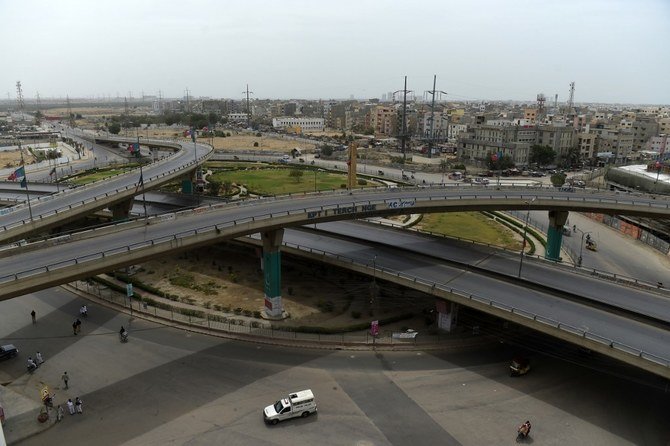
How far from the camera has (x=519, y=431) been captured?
3098 centimetres

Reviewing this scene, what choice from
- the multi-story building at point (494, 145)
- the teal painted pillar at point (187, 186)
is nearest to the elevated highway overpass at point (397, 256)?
the teal painted pillar at point (187, 186)

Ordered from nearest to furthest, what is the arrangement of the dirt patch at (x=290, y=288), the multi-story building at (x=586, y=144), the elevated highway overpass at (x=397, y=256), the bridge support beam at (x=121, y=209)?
1. the elevated highway overpass at (x=397, y=256)
2. the dirt patch at (x=290, y=288)
3. the bridge support beam at (x=121, y=209)
4. the multi-story building at (x=586, y=144)

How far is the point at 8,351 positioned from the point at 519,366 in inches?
1704

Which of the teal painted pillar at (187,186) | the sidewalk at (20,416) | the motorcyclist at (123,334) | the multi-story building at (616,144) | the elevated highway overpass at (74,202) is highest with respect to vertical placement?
the multi-story building at (616,144)

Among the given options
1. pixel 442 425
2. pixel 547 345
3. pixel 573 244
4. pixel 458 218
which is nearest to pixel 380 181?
pixel 458 218

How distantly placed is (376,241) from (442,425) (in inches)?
1076

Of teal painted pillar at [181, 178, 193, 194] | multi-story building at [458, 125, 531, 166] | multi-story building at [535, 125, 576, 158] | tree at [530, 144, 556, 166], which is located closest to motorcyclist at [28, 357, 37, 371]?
teal painted pillar at [181, 178, 193, 194]

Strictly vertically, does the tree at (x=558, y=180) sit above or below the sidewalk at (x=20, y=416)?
above

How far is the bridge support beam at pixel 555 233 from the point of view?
58.9m

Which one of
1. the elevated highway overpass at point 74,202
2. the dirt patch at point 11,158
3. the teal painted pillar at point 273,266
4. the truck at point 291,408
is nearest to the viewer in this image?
the truck at point 291,408

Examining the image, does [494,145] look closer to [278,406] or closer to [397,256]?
[397,256]

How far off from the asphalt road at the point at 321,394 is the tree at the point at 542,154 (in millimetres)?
114629

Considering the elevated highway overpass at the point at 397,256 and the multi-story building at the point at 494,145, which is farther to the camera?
the multi-story building at the point at 494,145

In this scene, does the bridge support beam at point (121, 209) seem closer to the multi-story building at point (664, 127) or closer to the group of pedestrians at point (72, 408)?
the group of pedestrians at point (72, 408)
